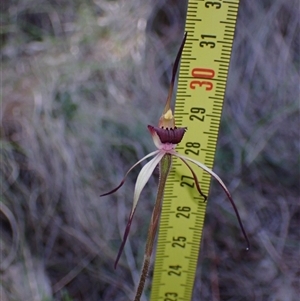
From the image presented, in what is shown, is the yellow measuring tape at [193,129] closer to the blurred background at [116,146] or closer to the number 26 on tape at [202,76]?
the number 26 on tape at [202,76]

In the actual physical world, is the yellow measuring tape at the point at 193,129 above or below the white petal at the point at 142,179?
above

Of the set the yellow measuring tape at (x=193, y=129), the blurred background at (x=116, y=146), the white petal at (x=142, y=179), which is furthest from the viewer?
the blurred background at (x=116, y=146)

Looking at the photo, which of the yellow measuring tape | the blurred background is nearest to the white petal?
the yellow measuring tape

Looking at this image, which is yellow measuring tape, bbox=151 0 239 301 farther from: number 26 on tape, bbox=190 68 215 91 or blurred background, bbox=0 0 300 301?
blurred background, bbox=0 0 300 301

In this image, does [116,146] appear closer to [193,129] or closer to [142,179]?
[193,129]

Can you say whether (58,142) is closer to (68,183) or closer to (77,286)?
(68,183)

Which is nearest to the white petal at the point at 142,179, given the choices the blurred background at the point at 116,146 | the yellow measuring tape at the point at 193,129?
the yellow measuring tape at the point at 193,129
